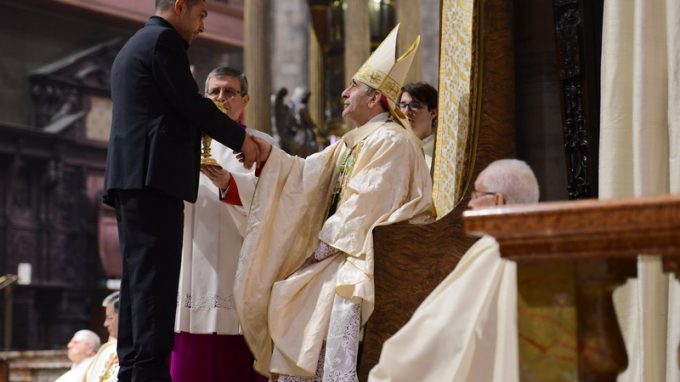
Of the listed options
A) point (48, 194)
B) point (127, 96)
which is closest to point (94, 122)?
point (48, 194)

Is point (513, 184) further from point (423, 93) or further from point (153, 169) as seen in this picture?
point (423, 93)

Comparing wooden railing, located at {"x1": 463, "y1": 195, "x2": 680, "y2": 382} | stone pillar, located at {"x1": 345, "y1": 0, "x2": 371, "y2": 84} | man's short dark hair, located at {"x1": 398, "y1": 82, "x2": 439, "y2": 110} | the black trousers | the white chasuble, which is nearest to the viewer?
wooden railing, located at {"x1": 463, "y1": 195, "x2": 680, "y2": 382}

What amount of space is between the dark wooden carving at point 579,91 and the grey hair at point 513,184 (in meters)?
1.07

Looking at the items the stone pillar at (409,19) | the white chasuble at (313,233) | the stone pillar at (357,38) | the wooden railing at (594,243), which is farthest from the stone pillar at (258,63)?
the wooden railing at (594,243)

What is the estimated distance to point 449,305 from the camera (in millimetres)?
2768

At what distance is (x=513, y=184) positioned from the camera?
275 cm

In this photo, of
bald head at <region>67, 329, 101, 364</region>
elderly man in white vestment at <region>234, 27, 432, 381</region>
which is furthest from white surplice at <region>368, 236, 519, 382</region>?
bald head at <region>67, 329, 101, 364</region>

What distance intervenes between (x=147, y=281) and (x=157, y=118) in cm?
55

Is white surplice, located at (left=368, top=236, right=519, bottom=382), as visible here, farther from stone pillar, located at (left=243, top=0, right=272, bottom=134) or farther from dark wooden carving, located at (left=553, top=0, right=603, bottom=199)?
stone pillar, located at (left=243, top=0, right=272, bottom=134)

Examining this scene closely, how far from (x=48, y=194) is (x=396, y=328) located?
1095cm

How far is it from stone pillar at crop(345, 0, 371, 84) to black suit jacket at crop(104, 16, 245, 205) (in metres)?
9.37

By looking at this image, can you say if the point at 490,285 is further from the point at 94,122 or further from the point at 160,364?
the point at 94,122

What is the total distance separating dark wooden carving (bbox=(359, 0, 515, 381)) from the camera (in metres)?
3.76

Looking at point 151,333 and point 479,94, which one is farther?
point 479,94
